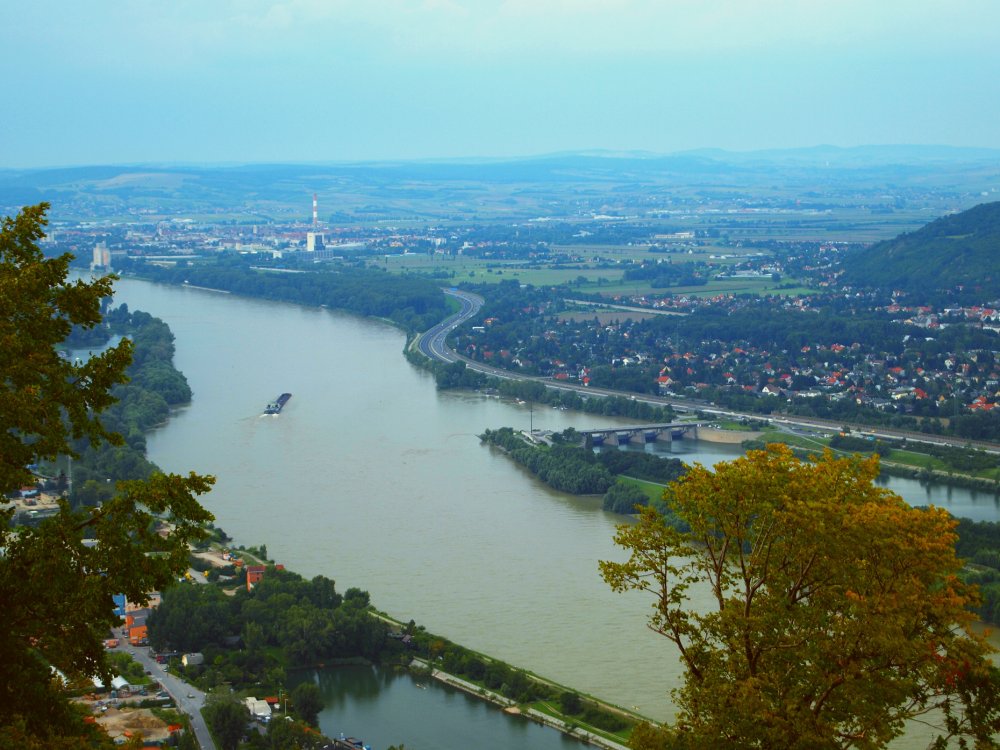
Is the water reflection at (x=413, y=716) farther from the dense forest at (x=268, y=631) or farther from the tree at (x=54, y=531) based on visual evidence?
the tree at (x=54, y=531)

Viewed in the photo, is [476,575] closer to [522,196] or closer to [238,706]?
[238,706]

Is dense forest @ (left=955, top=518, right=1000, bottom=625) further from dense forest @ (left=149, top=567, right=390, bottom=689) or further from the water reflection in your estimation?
dense forest @ (left=149, top=567, right=390, bottom=689)

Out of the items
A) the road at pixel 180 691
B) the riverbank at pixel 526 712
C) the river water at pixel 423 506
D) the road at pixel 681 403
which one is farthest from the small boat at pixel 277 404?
the riverbank at pixel 526 712

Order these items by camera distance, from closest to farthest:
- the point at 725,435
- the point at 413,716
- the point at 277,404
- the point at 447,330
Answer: the point at 413,716 < the point at 725,435 < the point at 277,404 < the point at 447,330

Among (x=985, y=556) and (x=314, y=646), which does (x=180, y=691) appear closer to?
(x=314, y=646)

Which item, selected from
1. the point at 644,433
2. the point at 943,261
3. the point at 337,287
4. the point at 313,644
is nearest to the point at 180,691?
the point at 313,644

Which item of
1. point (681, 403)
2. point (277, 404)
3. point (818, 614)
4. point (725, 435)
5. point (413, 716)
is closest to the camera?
point (818, 614)

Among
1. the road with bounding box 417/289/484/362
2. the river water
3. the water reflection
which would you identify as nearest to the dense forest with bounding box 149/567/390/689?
the water reflection
